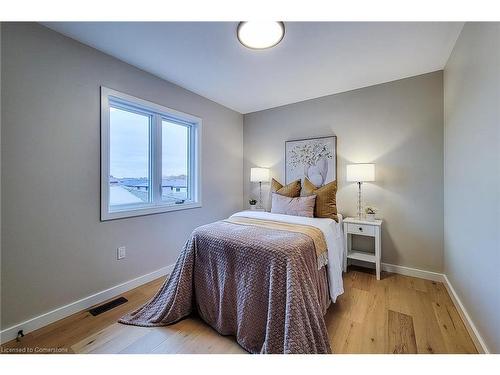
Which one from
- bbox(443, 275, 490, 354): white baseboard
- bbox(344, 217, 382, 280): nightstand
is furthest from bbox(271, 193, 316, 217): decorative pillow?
bbox(443, 275, 490, 354): white baseboard

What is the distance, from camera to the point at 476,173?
140 centimetres

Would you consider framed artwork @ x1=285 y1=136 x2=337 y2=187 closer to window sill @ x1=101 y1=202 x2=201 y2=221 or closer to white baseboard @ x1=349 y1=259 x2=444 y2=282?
white baseboard @ x1=349 y1=259 x2=444 y2=282

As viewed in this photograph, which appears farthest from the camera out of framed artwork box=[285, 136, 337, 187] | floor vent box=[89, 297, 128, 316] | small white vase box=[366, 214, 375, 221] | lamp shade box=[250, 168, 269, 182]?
lamp shade box=[250, 168, 269, 182]

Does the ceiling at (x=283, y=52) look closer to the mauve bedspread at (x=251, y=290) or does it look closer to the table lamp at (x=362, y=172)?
the table lamp at (x=362, y=172)

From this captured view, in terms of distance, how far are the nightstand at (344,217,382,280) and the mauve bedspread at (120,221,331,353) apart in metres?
0.97

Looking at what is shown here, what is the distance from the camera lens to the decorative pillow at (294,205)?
7.72ft

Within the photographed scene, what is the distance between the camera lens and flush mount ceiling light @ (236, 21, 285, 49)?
159cm

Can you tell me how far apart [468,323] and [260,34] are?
2.71 m

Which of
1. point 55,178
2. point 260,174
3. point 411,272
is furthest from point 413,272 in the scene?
point 55,178

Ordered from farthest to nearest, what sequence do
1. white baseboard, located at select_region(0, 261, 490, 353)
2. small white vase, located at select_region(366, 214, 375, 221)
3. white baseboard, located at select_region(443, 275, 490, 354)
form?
1. small white vase, located at select_region(366, 214, 375, 221)
2. white baseboard, located at select_region(0, 261, 490, 353)
3. white baseboard, located at select_region(443, 275, 490, 354)


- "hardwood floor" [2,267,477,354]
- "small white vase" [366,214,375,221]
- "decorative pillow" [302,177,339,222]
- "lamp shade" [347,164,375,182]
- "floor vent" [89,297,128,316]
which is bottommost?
"floor vent" [89,297,128,316]

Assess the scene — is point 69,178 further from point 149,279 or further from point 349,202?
point 349,202

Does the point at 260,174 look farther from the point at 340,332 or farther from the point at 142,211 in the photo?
the point at 340,332
